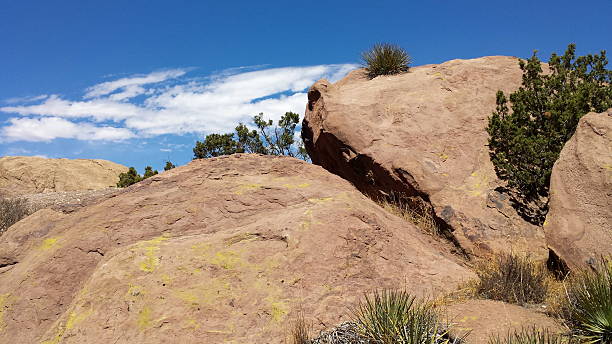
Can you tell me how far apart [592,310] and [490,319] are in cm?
99

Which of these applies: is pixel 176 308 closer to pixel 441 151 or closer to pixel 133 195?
pixel 133 195

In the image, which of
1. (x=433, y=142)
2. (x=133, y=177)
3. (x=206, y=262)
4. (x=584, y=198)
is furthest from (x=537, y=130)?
(x=133, y=177)

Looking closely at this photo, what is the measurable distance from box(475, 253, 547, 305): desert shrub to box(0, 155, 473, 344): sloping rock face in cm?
44

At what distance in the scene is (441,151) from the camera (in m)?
8.72

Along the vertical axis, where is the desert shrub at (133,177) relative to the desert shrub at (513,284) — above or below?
above

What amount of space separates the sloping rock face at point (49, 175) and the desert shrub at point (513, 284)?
19.8 m

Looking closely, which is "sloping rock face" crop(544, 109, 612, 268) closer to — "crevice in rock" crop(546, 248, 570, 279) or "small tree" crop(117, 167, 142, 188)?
"crevice in rock" crop(546, 248, 570, 279)

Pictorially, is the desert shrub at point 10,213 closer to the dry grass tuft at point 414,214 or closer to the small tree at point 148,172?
the small tree at point 148,172

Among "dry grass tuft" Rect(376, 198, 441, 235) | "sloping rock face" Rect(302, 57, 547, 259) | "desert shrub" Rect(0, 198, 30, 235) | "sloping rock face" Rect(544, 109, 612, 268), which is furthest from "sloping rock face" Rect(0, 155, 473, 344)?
"desert shrub" Rect(0, 198, 30, 235)

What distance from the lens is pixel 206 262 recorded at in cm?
565

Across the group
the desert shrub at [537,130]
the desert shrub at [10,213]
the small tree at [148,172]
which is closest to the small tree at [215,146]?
the small tree at [148,172]

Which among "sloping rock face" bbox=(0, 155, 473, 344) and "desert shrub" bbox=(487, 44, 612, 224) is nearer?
"sloping rock face" bbox=(0, 155, 473, 344)

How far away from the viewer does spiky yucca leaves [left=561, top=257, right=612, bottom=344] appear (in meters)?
4.43

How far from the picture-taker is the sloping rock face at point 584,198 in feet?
19.7
